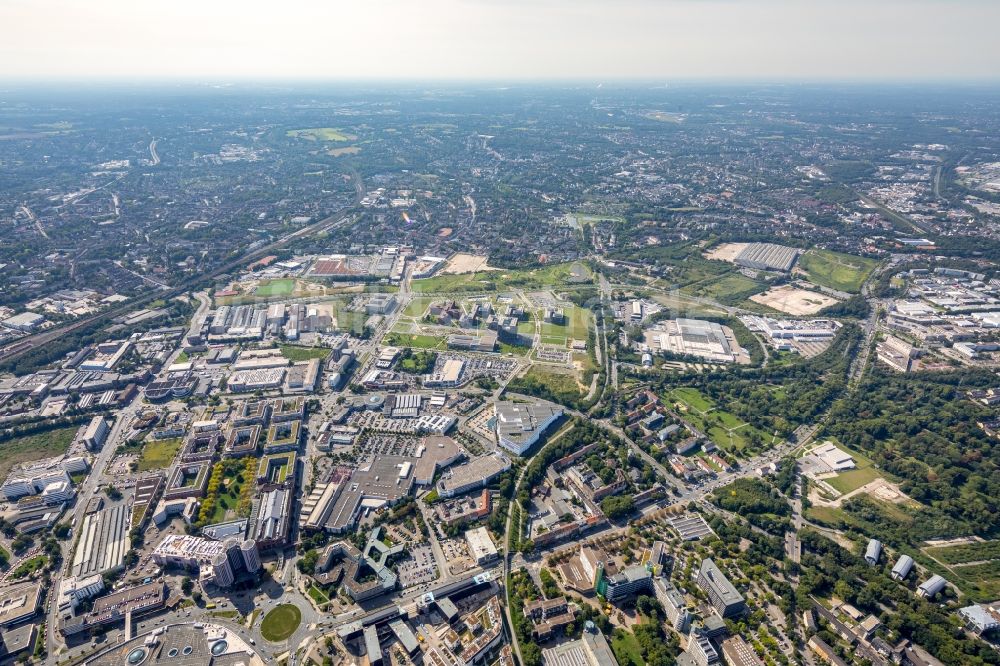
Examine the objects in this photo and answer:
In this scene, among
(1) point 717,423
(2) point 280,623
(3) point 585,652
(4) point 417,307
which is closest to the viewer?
(3) point 585,652

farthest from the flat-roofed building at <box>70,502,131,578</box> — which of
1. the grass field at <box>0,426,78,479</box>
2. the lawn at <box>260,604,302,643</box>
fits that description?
the lawn at <box>260,604,302,643</box>

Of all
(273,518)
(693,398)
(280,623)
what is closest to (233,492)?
(273,518)

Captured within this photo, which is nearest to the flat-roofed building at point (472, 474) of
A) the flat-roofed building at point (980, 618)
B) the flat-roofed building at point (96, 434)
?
the flat-roofed building at point (980, 618)

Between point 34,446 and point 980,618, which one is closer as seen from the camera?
point 980,618

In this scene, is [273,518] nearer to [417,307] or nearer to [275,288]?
[417,307]

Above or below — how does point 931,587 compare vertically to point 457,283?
below

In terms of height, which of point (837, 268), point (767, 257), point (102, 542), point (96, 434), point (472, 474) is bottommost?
point (102, 542)

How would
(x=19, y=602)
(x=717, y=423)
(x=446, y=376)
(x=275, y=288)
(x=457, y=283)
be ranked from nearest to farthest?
(x=19, y=602) → (x=717, y=423) → (x=446, y=376) → (x=275, y=288) → (x=457, y=283)

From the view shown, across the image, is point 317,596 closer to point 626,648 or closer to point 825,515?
point 626,648
